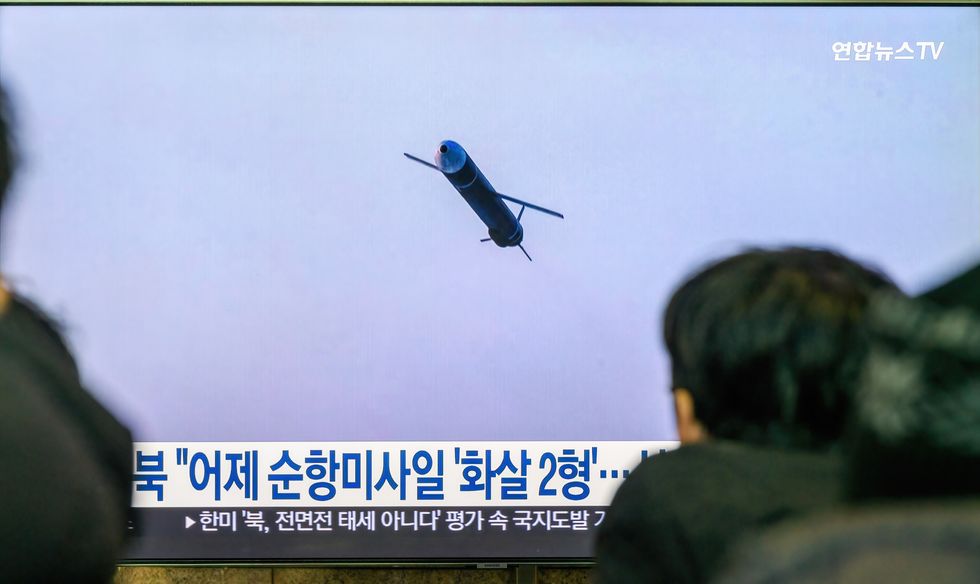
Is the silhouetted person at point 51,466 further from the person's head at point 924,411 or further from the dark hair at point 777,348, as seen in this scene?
the person's head at point 924,411

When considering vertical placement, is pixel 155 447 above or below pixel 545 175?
below

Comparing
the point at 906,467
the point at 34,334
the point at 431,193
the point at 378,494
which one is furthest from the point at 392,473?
the point at 906,467

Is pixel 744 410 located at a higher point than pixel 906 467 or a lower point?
higher

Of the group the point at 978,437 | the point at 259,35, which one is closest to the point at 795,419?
the point at 978,437

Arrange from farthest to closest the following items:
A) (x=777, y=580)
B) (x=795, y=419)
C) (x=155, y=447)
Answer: (x=155, y=447)
(x=795, y=419)
(x=777, y=580)

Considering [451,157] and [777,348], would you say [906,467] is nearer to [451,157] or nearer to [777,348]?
[777,348]

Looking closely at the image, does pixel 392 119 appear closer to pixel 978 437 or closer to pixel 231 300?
pixel 231 300
